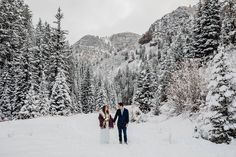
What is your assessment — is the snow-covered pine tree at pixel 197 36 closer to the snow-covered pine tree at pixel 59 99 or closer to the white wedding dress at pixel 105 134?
the snow-covered pine tree at pixel 59 99

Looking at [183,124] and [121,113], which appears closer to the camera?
[121,113]

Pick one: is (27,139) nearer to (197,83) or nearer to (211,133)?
(211,133)

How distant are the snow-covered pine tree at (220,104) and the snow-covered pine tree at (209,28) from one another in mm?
20778

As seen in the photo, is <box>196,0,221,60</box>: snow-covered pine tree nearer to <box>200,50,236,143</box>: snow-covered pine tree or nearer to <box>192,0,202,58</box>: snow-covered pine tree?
<box>192,0,202,58</box>: snow-covered pine tree

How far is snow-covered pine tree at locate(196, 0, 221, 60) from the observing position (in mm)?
34938

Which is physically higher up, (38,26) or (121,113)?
(38,26)

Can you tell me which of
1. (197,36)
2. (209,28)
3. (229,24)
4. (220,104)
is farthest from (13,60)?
(220,104)

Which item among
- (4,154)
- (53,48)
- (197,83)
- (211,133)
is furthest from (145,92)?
(4,154)

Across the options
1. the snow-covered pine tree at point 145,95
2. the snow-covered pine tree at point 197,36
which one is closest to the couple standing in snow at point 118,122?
the snow-covered pine tree at point 197,36

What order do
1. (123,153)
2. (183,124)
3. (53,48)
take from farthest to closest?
(53,48) → (183,124) → (123,153)

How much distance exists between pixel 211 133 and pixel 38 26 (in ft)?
183

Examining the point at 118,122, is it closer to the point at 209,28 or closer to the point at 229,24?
the point at 209,28

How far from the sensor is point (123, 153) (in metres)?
11.6

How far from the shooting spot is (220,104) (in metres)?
14.4
